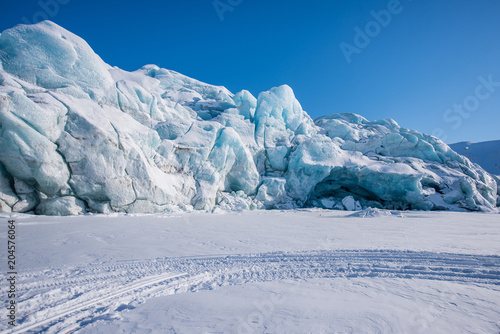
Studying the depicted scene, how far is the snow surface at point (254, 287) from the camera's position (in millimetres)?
2084

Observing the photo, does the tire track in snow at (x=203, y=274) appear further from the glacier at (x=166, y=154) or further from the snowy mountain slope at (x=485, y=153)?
the snowy mountain slope at (x=485, y=153)

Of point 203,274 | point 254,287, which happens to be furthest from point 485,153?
point 203,274

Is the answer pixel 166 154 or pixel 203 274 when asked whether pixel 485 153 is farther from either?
A: pixel 203 274

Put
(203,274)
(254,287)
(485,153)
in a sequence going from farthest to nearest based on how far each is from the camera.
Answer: (485,153) < (203,274) < (254,287)

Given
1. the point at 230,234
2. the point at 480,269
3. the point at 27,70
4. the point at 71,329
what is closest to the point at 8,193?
the point at 27,70

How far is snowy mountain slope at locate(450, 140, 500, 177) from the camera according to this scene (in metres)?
35.7

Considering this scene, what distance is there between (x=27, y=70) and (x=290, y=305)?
1498 cm

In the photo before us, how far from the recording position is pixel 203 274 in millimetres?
3264

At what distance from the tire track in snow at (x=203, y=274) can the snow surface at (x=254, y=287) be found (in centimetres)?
2

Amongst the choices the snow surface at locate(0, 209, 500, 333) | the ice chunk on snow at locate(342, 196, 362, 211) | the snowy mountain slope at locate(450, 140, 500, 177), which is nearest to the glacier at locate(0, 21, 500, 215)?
the ice chunk on snow at locate(342, 196, 362, 211)

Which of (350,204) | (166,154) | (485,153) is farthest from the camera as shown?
(485,153)

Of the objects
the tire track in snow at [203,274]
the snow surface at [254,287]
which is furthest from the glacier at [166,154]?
the tire track in snow at [203,274]

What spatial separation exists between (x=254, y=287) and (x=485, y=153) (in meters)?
54.2

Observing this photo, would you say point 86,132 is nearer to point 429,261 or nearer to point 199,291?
point 199,291
